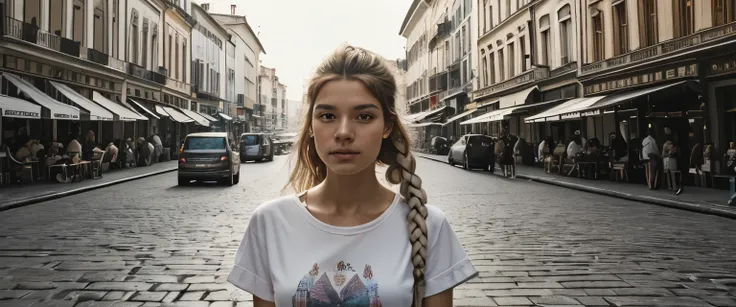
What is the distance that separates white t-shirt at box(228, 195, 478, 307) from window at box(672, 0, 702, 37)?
1803 cm

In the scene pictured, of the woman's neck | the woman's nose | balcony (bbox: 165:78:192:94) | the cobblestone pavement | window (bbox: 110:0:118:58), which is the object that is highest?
window (bbox: 110:0:118:58)

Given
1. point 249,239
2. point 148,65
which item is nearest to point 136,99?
point 148,65

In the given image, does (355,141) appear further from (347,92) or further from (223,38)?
(223,38)

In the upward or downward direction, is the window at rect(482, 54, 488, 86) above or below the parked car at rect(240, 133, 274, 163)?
above

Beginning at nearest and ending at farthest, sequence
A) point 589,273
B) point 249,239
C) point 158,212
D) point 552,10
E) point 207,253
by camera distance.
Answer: point 249,239, point 589,273, point 207,253, point 158,212, point 552,10

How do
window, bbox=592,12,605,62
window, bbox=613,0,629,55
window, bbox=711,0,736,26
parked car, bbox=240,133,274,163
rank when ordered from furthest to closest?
parked car, bbox=240,133,274,163 → window, bbox=592,12,605,62 → window, bbox=613,0,629,55 → window, bbox=711,0,736,26

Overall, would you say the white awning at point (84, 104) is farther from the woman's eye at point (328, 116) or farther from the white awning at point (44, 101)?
the woman's eye at point (328, 116)

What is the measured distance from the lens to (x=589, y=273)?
19.2 feet

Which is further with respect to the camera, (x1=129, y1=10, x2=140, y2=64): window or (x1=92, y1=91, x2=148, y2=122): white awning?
(x1=129, y1=10, x2=140, y2=64): window

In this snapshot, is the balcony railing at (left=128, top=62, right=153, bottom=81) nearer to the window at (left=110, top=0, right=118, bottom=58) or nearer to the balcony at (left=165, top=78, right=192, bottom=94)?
the window at (left=110, top=0, right=118, bottom=58)

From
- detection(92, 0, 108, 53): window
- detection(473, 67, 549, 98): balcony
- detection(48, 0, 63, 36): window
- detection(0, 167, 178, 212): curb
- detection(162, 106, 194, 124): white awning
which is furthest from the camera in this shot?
detection(162, 106, 194, 124): white awning

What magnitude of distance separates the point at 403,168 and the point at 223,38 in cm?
6352

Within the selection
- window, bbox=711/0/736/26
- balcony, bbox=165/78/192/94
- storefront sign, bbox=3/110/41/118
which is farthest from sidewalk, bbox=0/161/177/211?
balcony, bbox=165/78/192/94

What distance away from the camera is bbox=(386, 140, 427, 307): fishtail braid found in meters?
1.91
